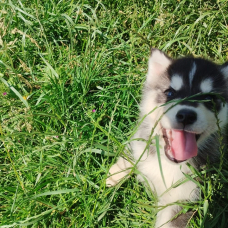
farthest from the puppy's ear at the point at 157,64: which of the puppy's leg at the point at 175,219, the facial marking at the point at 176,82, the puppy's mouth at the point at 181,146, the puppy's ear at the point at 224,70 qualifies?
the puppy's leg at the point at 175,219

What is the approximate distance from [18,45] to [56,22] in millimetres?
657

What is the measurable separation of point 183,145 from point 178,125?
25cm

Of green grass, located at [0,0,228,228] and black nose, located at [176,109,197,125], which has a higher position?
black nose, located at [176,109,197,125]

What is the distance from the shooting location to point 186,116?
241cm

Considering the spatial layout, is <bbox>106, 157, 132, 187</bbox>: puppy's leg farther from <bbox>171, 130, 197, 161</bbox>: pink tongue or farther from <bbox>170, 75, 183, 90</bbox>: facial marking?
<bbox>170, 75, 183, 90</bbox>: facial marking

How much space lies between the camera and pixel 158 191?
10.0ft

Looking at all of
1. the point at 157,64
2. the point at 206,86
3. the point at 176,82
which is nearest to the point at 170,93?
the point at 176,82

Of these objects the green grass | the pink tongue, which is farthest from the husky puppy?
the green grass

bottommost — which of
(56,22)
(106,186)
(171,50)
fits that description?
(106,186)

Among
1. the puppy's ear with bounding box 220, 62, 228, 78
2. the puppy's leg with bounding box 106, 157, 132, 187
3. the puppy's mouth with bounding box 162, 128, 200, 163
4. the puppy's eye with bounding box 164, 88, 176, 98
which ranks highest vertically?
the puppy's ear with bounding box 220, 62, 228, 78

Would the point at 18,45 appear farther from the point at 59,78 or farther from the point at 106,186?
the point at 106,186

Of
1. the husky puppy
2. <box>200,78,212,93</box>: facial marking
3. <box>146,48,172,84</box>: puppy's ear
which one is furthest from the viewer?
<box>146,48,172,84</box>: puppy's ear

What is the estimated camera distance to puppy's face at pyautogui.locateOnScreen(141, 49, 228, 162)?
2488mm

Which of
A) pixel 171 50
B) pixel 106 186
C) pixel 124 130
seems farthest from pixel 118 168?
pixel 171 50
